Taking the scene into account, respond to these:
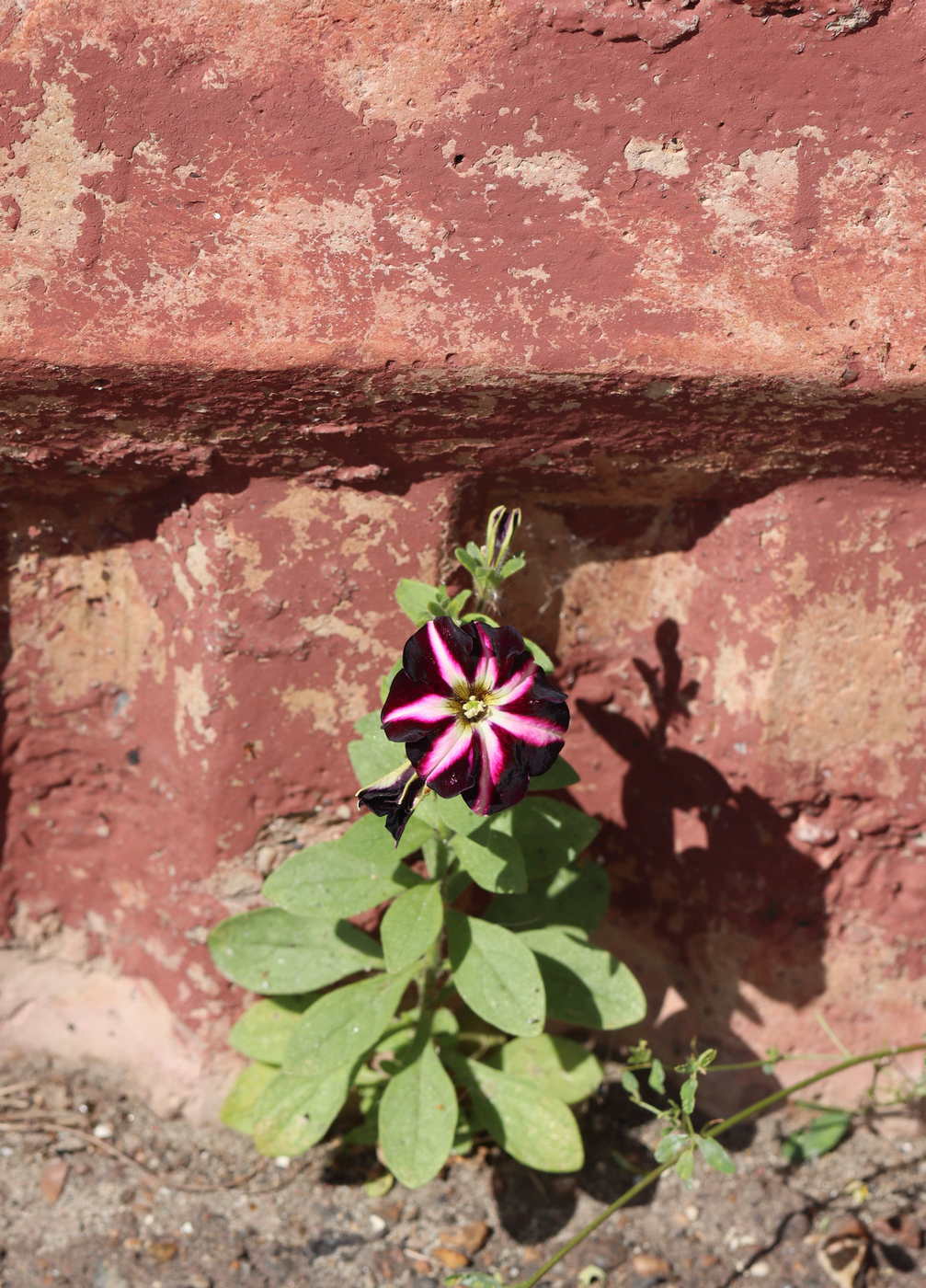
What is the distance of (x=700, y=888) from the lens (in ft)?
7.30

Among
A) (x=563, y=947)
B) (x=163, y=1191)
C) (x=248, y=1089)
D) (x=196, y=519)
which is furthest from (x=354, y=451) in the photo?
(x=163, y=1191)

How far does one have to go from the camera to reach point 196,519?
1916mm

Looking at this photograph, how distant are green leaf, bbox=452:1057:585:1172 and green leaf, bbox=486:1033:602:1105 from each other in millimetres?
37

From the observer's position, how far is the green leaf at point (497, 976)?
175 cm

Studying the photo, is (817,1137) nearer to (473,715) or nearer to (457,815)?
(457,815)

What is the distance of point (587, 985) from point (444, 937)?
25 centimetres

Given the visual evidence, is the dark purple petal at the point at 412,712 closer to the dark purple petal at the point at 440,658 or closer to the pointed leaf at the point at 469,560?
the dark purple petal at the point at 440,658

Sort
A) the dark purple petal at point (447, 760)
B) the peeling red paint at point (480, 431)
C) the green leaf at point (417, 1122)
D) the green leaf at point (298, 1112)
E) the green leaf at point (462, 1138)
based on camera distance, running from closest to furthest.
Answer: the dark purple petal at point (447, 760) → the peeling red paint at point (480, 431) → the green leaf at point (417, 1122) → the green leaf at point (298, 1112) → the green leaf at point (462, 1138)

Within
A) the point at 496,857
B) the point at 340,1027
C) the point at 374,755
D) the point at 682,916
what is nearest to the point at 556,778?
the point at 496,857

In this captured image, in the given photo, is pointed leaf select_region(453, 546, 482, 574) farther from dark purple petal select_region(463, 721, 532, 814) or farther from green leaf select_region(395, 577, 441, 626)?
dark purple petal select_region(463, 721, 532, 814)

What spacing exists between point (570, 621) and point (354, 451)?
0.53m

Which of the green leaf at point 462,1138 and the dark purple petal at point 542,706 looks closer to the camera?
the dark purple petal at point 542,706

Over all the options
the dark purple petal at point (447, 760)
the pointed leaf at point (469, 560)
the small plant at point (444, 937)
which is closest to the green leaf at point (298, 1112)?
the small plant at point (444, 937)

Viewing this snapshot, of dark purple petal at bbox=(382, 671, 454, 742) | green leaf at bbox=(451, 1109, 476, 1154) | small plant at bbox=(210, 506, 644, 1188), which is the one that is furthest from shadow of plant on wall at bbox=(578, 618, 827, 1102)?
dark purple petal at bbox=(382, 671, 454, 742)
